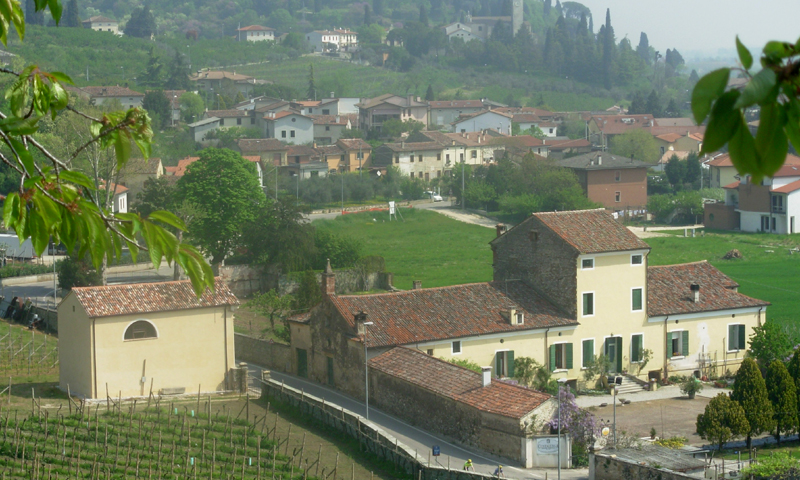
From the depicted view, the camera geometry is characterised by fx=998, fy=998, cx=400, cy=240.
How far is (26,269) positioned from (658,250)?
35162 mm

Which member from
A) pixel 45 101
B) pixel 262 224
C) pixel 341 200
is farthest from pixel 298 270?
pixel 45 101

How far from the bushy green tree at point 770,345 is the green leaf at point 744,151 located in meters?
30.8

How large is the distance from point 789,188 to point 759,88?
66.6 m

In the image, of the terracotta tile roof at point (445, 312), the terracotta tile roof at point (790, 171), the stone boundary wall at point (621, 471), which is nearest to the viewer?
the stone boundary wall at point (621, 471)

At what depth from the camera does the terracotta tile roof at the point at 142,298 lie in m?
29.5

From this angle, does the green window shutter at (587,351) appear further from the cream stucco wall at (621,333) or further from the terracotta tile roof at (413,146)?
the terracotta tile roof at (413,146)

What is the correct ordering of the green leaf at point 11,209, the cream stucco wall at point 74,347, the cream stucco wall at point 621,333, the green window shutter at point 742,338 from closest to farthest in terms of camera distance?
the green leaf at point 11,209 < the cream stucco wall at point 74,347 < the cream stucco wall at point 621,333 < the green window shutter at point 742,338

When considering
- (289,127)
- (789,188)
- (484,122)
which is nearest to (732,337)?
(789,188)

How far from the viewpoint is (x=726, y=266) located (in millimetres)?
54281

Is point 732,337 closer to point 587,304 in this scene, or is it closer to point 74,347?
point 587,304

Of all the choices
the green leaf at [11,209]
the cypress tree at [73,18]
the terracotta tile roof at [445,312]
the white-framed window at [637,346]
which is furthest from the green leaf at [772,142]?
the cypress tree at [73,18]

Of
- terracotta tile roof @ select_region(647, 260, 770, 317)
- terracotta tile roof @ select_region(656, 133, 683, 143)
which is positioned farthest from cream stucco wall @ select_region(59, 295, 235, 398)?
terracotta tile roof @ select_region(656, 133, 683, 143)

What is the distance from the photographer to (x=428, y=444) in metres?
25.8

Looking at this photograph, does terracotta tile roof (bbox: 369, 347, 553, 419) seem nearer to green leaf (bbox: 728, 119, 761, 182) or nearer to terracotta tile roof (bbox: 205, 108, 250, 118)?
green leaf (bbox: 728, 119, 761, 182)
